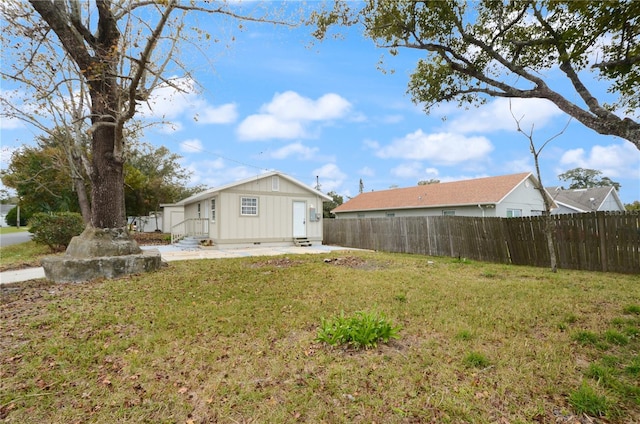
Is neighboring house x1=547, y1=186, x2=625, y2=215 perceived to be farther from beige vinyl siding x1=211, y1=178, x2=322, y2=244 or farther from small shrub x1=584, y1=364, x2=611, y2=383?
small shrub x1=584, y1=364, x2=611, y2=383

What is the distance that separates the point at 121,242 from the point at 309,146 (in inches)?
511

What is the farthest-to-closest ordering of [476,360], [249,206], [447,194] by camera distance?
[447,194] → [249,206] → [476,360]

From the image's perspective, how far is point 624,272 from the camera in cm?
749

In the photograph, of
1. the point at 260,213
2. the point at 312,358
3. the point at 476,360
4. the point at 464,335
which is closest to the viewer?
the point at 476,360

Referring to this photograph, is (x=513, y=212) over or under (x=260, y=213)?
under

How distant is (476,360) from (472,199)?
17210 millimetres

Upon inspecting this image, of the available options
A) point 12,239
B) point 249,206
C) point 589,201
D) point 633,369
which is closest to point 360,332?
point 633,369

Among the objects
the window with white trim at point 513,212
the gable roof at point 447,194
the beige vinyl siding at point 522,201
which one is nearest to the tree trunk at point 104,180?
the gable roof at point 447,194

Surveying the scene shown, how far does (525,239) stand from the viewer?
30.5ft

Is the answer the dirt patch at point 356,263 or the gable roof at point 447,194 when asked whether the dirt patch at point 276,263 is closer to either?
the dirt patch at point 356,263

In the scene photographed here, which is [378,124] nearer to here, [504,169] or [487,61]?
[487,61]

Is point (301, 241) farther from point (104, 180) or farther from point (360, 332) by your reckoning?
point (360, 332)

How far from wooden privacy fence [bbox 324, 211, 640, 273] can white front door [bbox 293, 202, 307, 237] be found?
390cm

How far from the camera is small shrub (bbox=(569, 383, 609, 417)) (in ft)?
7.37
